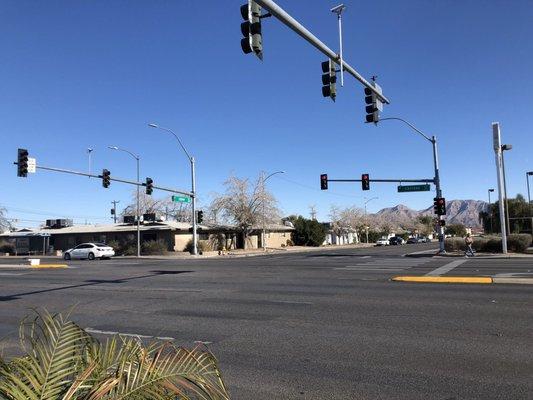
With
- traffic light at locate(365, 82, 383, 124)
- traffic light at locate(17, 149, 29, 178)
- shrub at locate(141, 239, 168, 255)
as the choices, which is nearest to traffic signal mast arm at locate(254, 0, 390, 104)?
traffic light at locate(365, 82, 383, 124)

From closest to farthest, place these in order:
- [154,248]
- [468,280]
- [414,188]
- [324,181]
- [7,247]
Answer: [468,280], [414,188], [324,181], [154,248], [7,247]

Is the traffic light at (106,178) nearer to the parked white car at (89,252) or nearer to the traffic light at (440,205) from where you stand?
the parked white car at (89,252)

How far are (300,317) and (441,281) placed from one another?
26.6 feet

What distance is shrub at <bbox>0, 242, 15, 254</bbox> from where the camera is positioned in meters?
65.2

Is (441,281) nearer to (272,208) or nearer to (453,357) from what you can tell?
(453,357)

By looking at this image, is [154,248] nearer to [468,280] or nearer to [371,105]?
[371,105]

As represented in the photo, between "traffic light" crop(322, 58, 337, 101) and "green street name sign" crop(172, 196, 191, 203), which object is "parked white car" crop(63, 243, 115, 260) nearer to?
"green street name sign" crop(172, 196, 191, 203)

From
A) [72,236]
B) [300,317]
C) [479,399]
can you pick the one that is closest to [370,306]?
[300,317]

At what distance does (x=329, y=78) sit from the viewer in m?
15.1

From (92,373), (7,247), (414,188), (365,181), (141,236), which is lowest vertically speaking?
(92,373)

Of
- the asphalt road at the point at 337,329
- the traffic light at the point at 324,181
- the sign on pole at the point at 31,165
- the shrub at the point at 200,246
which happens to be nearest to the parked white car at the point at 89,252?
the shrub at the point at 200,246

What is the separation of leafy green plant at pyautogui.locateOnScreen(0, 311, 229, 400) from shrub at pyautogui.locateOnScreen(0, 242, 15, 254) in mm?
69424

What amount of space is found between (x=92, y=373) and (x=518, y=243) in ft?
124

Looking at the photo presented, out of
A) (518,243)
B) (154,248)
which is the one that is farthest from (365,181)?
(154,248)
